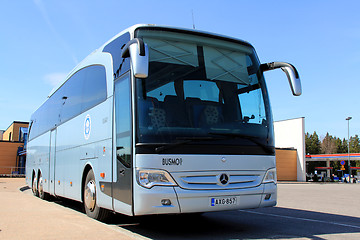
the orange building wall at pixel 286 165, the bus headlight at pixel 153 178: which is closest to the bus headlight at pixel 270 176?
the bus headlight at pixel 153 178

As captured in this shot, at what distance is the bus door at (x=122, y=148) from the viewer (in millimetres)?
5977

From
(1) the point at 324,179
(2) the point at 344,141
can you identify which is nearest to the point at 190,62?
(1) the point at 324,179

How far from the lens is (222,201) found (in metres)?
5.94

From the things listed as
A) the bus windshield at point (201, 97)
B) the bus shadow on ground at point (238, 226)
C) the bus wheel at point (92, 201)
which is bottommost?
the bus shadow on ground at point (238, 226)

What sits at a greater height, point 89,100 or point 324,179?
point 89,100

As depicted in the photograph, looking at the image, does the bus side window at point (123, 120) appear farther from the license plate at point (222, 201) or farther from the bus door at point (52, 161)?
the bus door at point (52, 161)

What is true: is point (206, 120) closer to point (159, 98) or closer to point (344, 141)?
point (159, 98)

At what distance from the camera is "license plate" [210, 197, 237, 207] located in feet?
19.2

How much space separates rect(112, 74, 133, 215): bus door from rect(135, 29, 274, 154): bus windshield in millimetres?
342

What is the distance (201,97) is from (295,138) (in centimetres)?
4756

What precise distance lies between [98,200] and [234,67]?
12.2ft

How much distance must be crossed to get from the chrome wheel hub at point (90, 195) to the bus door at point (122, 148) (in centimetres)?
146

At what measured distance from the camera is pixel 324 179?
5362cm

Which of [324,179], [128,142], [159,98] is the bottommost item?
[324,179]
